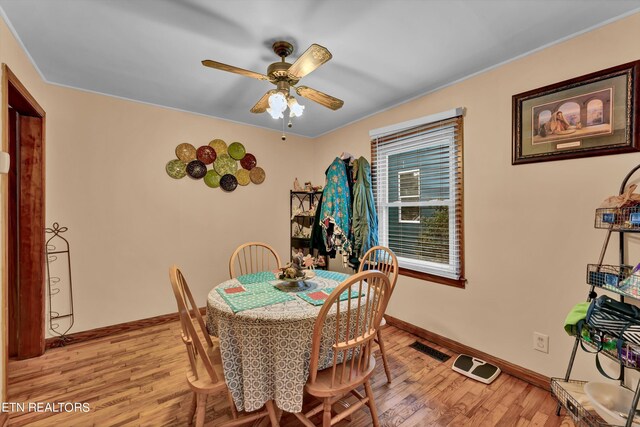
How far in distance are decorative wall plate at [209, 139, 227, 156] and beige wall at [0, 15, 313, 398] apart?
73 millimetres

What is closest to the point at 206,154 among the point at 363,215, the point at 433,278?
the point at 363,215

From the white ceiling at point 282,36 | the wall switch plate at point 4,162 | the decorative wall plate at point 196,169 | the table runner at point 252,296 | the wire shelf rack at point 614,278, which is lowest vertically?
the table runner at point 252,296

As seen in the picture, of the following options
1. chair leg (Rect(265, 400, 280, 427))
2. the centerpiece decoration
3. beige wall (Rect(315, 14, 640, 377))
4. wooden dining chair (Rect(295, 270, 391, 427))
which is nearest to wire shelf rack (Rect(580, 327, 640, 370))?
beige wall (Rect(315, 14, 640, 377))

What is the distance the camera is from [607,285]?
Result: 4.49 ft

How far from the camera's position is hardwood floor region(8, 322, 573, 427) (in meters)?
1.59

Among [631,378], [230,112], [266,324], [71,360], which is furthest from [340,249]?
[71,360]

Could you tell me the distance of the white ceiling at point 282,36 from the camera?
1.48 metres

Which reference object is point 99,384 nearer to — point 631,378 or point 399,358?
point 399,358

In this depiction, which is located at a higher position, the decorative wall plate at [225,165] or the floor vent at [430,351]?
the decorative wall plate at [225,165]

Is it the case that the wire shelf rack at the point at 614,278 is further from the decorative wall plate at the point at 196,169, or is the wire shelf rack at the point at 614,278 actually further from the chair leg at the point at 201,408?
the decorative wall plate at the point at 196,169

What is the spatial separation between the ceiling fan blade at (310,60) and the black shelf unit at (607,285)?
1771mm

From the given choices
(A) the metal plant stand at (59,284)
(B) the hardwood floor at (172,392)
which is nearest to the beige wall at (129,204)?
(A) the metal plant stand at (59,284)

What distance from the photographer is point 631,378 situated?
4.99ft

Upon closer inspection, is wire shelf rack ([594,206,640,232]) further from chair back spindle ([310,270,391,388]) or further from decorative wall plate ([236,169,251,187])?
decorative wall plate ([236,169,251,187])
